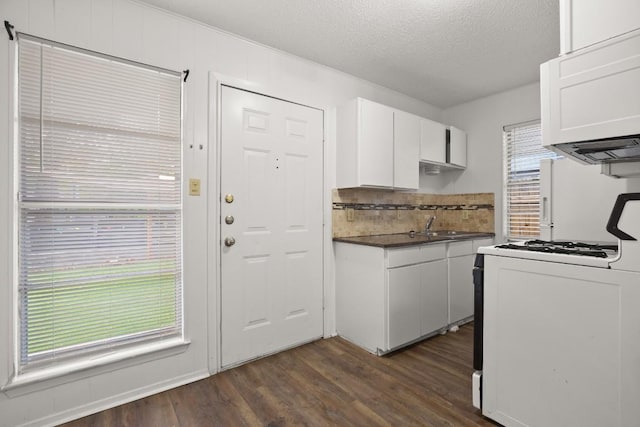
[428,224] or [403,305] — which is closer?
[403,305]

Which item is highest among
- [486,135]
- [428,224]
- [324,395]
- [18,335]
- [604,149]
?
[486,135]

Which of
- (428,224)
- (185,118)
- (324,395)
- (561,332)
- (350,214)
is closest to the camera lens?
(561,332)

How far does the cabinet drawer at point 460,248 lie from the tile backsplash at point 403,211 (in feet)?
1.92

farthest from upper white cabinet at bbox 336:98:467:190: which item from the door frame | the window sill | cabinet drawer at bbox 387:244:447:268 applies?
the window sill

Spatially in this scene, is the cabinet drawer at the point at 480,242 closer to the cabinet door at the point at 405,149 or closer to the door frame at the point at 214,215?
the cabinet door at the point at 405,149

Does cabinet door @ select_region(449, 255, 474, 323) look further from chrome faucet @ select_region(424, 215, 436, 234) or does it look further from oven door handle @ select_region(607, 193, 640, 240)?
oven door handle @ select_region(607, 193, 640, 240)

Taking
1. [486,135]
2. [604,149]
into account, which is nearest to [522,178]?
[486,135]

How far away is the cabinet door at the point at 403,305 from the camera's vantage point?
246 cm

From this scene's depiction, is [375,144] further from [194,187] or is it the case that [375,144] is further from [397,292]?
[194,187]

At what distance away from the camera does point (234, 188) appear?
2.30 metres

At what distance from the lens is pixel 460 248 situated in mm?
3049

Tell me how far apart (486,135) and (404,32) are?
75.4 inches

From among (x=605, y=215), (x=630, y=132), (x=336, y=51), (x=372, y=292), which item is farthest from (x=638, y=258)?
(x=336, y=51)

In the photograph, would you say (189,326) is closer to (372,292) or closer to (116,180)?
(116,180)
